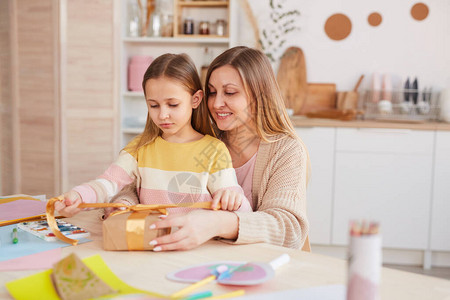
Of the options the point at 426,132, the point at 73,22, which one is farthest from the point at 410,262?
the point at 73,22

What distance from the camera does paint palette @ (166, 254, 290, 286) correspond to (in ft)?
2.65

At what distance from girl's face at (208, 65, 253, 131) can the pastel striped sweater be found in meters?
0.12

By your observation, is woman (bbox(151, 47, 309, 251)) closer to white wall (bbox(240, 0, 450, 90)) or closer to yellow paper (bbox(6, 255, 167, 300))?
yellow paper (bbox(6, 255, 167, 300))

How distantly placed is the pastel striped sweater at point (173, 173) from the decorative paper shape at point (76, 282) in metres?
0.47

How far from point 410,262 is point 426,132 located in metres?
0.94

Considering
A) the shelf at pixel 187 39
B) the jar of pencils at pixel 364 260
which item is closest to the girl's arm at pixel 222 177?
the jar of pencils at pixel 364 260

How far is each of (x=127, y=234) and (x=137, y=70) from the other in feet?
9.28

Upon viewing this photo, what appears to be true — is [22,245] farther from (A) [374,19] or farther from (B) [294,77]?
(A) [374,19]

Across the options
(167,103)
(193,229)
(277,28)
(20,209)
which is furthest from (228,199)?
(277,28)

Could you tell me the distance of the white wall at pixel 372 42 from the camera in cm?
363

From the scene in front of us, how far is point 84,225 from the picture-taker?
120 centimetres

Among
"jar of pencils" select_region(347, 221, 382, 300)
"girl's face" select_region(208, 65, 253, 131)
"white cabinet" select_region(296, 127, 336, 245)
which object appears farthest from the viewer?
"white cabinet" select_region(296, 127, 336, 245)

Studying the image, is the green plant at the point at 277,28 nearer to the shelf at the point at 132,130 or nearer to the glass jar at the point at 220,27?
the glass jar at the point at 220,27

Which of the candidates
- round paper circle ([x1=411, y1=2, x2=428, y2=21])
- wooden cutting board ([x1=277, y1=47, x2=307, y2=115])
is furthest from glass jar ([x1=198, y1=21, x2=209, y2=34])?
round paper circle ([x1=411, y1=2, x2=428, y2=21])
